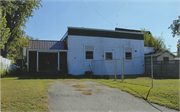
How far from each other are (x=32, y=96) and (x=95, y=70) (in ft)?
36.9

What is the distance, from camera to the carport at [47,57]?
48.1ft

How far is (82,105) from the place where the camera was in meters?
4.98

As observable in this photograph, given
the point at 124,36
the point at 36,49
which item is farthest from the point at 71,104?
the point at 124,36

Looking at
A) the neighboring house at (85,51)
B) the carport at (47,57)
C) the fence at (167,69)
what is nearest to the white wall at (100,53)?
the neighboring house at (85,51)

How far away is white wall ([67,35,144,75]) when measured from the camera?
1575 cm

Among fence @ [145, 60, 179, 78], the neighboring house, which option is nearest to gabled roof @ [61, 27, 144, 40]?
the neighboring house

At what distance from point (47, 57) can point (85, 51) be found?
3979mm

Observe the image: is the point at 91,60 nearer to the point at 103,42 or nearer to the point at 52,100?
the point at 103,42

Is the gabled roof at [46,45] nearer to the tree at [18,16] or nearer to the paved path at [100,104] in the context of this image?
the tree at [18,16]

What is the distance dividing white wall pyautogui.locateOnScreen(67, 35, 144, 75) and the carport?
2.34 ft

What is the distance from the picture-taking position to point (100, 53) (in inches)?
661

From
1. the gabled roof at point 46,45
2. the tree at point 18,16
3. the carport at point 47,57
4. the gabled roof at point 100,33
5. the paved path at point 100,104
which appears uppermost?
the tree at point 18,16

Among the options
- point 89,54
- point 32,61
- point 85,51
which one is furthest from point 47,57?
point 89,54

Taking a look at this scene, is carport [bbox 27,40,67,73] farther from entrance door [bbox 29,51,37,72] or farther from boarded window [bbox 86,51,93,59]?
boarded window [bbox 86,51,93,59]
